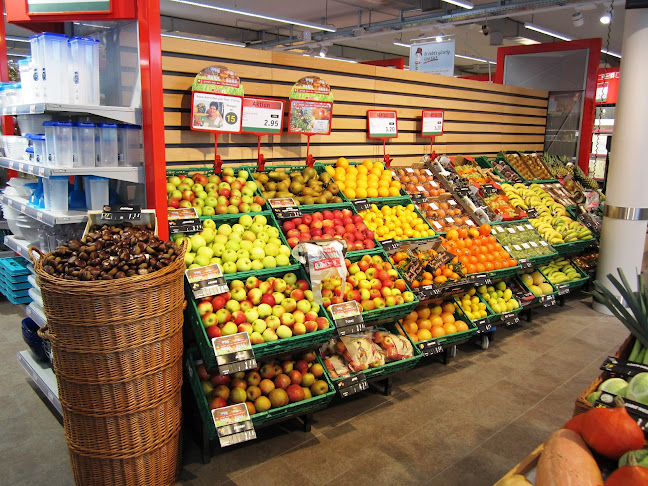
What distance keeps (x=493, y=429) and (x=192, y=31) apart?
1450 centimetres

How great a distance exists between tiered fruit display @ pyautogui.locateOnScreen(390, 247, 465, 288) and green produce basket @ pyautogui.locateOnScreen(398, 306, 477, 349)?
337 millimetres

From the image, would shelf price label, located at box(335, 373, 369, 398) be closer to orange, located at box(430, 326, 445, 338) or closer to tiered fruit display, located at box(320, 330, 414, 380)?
tiered fruit display, located at box(320, 330, 414, 380)

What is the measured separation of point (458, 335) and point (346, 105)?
253 centimetres

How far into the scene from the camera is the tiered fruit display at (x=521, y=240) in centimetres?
517

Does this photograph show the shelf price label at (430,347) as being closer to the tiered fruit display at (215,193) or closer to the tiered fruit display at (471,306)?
the tiered fruit display at (471,306)

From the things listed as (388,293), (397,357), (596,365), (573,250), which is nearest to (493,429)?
(397,357)

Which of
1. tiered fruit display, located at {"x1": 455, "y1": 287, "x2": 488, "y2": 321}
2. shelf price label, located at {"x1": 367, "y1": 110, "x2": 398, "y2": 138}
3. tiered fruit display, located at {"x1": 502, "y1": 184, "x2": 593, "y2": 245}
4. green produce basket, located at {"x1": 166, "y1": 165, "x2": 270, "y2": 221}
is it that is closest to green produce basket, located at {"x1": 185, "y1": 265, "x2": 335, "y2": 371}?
green produce basket, located at {"x1": 166, "y1": 165, "x2": 270, "y2": 221}

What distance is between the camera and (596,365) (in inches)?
175

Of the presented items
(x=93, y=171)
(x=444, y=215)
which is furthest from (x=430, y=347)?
(x=93, y=171)

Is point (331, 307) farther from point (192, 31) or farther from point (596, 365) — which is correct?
point (192, 31)

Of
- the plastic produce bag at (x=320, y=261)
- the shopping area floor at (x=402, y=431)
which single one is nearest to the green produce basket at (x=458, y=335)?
the shopping area floor at (x=402, y=431)

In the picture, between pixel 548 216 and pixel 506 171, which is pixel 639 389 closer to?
pixel 548 216

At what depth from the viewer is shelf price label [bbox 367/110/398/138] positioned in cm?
531

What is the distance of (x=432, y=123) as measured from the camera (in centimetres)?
603
